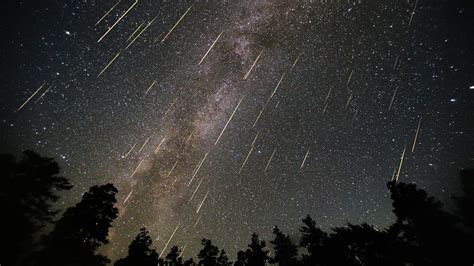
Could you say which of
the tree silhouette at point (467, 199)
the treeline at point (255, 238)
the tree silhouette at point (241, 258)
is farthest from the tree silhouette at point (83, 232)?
the tree silhouette at point (467, 199)

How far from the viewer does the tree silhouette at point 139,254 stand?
24.8m

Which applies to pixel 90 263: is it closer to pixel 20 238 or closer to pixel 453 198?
pixel 20 238

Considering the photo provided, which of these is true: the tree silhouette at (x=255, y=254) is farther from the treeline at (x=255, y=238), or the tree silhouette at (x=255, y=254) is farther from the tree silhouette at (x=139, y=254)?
the tree silhouette at (x=139, y=254)

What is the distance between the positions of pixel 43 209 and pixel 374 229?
21351 millimetres

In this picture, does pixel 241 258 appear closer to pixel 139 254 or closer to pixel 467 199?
pixel 139 254

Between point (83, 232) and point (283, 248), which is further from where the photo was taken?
point (283, 248)

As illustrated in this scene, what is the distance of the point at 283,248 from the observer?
3441 centimetres

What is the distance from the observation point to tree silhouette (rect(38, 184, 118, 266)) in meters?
20.2

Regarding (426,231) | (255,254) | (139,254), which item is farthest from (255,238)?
(426,231)

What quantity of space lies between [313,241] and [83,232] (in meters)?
16.1

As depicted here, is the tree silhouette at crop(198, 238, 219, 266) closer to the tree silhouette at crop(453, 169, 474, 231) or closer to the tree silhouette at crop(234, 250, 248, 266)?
the tree silhouette at crop(234, 250, 248, 266)

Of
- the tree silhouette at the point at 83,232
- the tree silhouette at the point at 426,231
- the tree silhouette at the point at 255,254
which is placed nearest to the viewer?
the tree silhouette at the point at 426,231

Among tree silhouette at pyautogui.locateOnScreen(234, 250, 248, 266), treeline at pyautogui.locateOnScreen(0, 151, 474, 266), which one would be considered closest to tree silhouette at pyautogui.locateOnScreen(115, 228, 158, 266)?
treeline at pyautogui.locateOnScreen(0, 151, 474, 266)

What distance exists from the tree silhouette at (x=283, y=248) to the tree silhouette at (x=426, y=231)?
20.4m
